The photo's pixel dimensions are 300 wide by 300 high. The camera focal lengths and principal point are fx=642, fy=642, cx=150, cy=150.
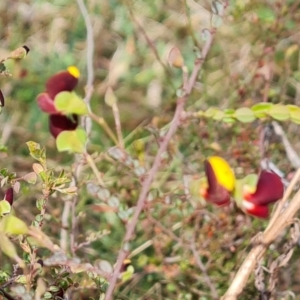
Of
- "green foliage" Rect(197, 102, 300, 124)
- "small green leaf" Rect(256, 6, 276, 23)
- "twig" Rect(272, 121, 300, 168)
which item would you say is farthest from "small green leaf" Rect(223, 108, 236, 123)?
"small green leaf" Rect(256, 6, 276, 23)

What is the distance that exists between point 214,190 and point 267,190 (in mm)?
59

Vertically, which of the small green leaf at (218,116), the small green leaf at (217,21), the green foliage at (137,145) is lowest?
the green foliage at (137,145)

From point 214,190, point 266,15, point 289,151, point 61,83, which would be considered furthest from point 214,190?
point 266,15

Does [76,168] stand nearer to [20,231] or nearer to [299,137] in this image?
[20,231]

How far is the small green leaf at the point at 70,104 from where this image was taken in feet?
2.09

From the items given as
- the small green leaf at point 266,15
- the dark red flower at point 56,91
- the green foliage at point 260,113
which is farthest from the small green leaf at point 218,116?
the small green leaf at point 266,15

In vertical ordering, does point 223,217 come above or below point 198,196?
below

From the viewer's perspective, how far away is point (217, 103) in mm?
1495

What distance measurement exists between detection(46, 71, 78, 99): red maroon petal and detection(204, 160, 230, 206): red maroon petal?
0.19 m

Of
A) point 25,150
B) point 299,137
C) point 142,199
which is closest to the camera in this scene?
point 142,199

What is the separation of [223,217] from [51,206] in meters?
0.37

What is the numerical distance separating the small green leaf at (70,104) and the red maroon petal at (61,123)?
0.07 m

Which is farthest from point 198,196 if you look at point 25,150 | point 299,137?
point 25,150

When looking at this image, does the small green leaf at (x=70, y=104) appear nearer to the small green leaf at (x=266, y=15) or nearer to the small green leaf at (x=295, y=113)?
the small green leaf at (x=295, y=113)
